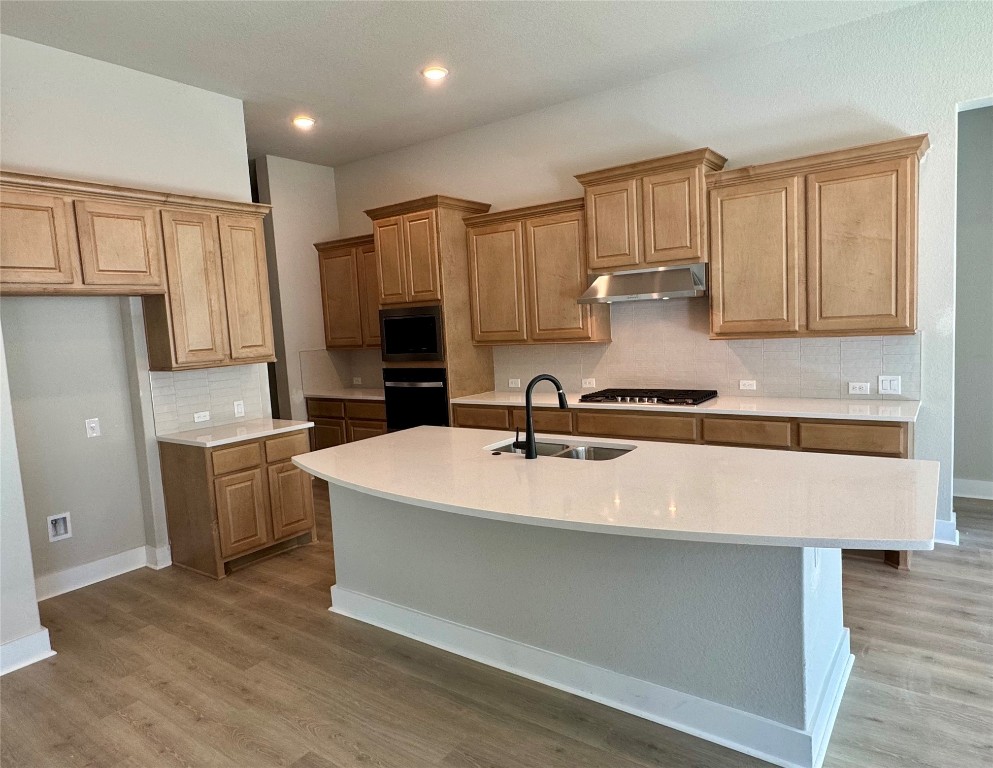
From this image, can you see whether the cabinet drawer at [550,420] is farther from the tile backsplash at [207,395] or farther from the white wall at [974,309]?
the white wall at [974,309]

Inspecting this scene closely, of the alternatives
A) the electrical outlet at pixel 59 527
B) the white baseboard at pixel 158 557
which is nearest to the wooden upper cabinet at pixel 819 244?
the white baseboard at pixel 158 557

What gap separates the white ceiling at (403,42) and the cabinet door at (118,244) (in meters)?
0.94

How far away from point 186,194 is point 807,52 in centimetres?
405

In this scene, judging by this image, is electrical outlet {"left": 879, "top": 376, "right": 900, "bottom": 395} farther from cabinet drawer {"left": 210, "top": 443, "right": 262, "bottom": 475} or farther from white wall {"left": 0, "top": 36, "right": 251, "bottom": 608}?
white wall {"left": 0, "top": 36, "right": 251, "bottom": 608}

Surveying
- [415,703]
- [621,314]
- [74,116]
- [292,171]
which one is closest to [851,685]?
[415,703]

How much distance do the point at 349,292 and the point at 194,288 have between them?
2270mm

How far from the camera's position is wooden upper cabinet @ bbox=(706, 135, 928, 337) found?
3504 mm

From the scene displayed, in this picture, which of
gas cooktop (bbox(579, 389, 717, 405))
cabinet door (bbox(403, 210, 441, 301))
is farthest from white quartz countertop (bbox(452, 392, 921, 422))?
cabinet door (bbox(403, 210, 441, 301))

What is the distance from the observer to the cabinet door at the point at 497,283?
16.3 ft

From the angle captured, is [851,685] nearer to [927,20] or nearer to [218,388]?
[927,20]

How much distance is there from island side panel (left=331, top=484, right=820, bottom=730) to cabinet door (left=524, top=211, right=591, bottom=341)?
2297mm

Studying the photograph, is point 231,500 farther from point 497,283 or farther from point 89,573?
point 497,283

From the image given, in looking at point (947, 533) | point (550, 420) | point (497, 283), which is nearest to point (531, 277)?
point (497, 283)

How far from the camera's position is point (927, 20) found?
361 centimetres
